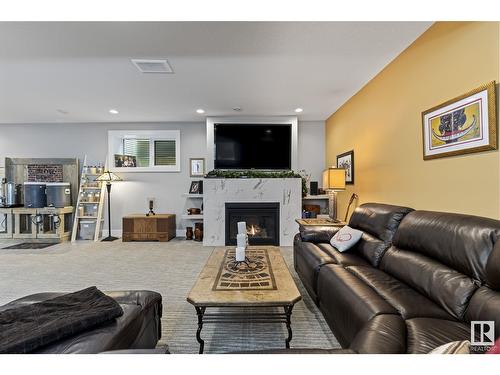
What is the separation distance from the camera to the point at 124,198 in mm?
5887

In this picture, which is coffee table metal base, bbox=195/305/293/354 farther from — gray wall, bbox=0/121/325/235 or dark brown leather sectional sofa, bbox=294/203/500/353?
gray wall, bbox=0/121/325/235

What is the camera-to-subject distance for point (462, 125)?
2033 mm

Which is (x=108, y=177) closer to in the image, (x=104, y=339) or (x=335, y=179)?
(x=335, y=179)

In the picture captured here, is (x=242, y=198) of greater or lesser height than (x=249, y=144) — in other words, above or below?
below

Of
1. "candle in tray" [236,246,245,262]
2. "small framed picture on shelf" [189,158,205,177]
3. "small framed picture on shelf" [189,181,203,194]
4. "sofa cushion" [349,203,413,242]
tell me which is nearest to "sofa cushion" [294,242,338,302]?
"sofa cushion" [349,203,413,242]

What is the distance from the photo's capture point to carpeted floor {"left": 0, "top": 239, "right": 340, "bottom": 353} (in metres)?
1.92

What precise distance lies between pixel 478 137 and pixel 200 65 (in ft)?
9.06

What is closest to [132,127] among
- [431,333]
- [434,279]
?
[434,279]

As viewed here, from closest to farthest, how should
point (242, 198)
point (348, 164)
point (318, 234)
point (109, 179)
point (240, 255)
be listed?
point (240, 255)
point (318, 234)
point (348, 164)
point (242, 198)
point (109, 179)

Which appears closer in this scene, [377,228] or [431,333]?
[431,333]

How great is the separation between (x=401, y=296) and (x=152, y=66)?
3311 millimetres

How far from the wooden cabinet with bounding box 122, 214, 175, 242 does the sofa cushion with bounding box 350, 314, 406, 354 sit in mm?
4665
